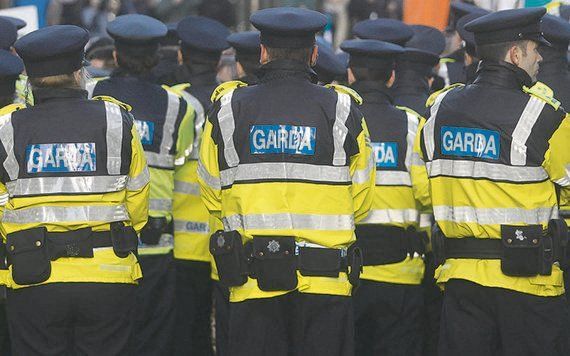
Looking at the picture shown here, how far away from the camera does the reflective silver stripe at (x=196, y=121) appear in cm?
800

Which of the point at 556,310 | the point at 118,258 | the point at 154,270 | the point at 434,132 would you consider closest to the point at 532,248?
the point at 556,310

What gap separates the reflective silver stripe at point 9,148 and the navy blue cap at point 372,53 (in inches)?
88.2

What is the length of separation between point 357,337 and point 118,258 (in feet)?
6.42

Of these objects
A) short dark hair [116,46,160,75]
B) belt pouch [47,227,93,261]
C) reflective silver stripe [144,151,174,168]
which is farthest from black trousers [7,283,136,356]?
short dark hair [116,46,160,75]

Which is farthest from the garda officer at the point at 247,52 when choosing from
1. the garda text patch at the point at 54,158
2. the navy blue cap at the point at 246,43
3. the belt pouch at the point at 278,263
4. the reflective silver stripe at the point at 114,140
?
the belt pouch at the point at 278,263

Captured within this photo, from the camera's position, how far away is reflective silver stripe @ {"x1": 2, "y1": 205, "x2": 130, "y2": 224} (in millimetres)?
5809

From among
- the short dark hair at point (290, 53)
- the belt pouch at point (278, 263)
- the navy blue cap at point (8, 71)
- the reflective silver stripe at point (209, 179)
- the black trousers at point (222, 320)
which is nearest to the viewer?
the belt pouch at point (278, 263)

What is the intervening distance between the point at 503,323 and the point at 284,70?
1666 mm

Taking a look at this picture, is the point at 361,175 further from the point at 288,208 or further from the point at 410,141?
Result: the point at 410,141

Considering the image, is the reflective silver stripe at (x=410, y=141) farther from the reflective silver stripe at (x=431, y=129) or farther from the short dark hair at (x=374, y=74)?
the reflective silver stripe at (x=431, y=129)

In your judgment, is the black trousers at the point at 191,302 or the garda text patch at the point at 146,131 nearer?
the garda text patch at the point at 146,131

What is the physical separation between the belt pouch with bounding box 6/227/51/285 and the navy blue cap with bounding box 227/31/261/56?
2.48 m

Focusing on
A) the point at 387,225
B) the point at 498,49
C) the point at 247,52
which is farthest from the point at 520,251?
the point at 247,52

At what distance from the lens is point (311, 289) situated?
5730 mm
